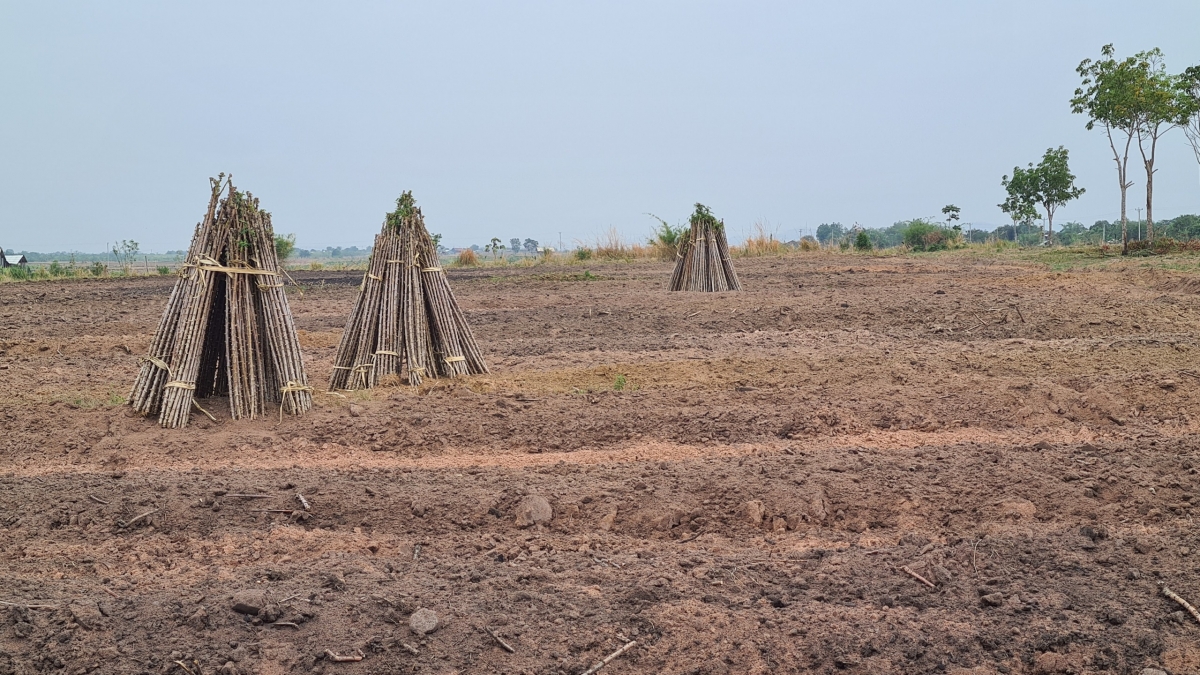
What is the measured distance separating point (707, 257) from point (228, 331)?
9.28 meters

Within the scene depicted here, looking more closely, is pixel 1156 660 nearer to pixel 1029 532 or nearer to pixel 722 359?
pixel 1029 532

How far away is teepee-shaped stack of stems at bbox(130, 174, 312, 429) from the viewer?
17.8ft

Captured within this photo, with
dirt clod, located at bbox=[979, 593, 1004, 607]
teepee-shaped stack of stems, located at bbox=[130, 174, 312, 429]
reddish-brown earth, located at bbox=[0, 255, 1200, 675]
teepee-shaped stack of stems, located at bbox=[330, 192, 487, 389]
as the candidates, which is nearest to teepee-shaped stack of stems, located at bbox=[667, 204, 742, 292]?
reddish-brown earth, located at bbox=[0, 255, 1200, 675]

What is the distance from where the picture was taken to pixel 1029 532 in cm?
367

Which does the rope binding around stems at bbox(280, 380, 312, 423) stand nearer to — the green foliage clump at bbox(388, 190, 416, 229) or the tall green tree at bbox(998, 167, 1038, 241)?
the green foliage clump at bbox(388, 190, 416, 229)

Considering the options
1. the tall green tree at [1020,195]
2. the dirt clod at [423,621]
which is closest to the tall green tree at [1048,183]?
the tall green tree at [1020,195]

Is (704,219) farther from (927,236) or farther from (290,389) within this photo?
(927,236)

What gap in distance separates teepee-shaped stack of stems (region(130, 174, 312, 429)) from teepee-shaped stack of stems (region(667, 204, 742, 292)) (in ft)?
28.9

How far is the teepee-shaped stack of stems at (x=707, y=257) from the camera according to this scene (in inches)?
543

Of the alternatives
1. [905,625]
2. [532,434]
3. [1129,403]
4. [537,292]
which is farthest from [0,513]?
[537,292]

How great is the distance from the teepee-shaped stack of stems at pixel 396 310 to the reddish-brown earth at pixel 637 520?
37cm

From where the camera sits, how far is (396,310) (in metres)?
6.68

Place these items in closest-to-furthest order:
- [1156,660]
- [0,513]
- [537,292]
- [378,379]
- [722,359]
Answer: [1156,660]
[0,513]
[378,379]
[722,359]
[537,292]

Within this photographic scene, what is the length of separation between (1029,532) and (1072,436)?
5.98ft
